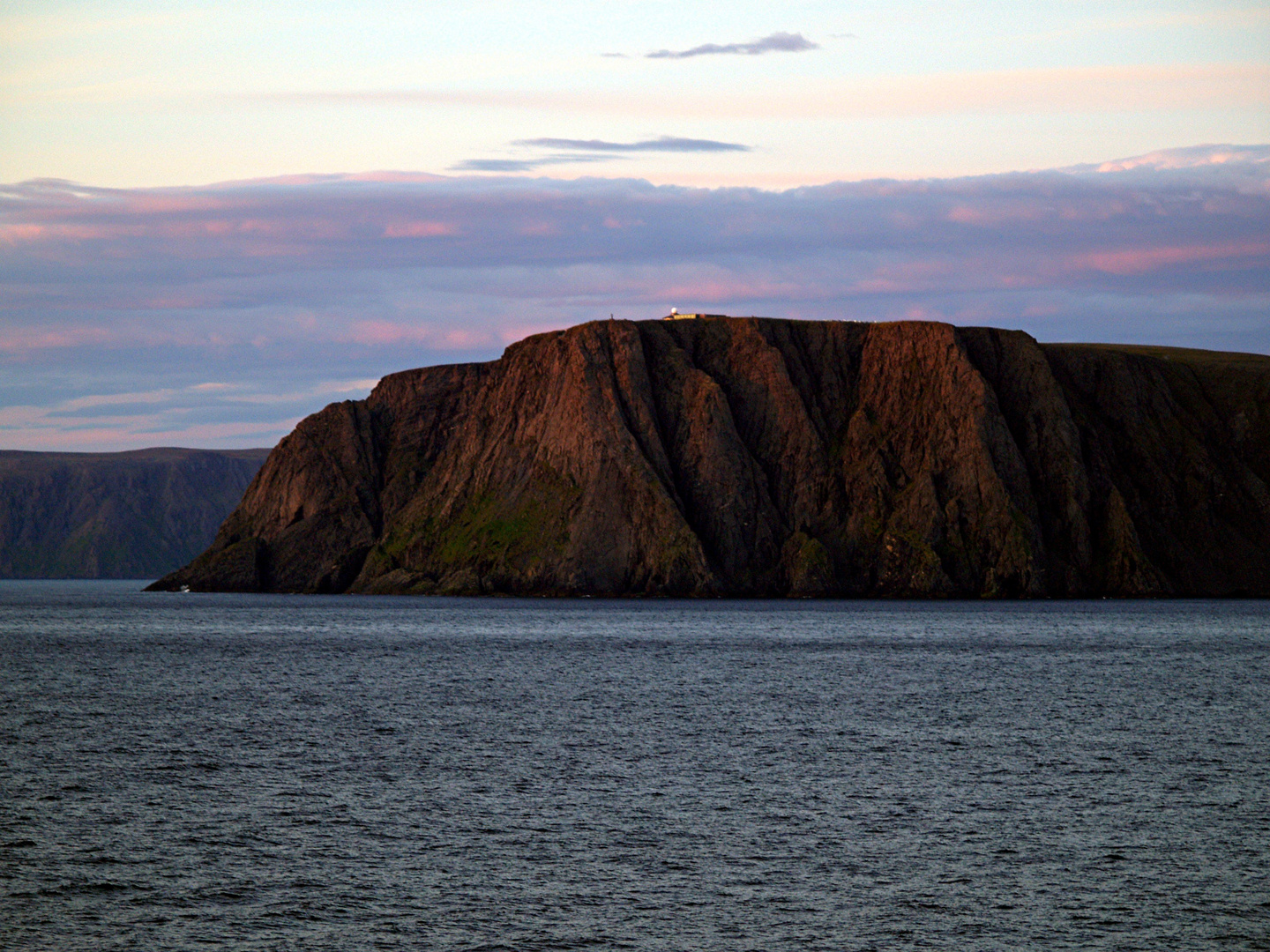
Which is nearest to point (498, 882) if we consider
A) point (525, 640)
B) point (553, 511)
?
point (525, 640)

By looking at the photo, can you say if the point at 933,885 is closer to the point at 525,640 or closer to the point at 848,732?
the point at 848,732

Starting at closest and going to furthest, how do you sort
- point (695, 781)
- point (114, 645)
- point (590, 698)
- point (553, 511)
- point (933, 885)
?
point (933, 885) → point (695, 781) → point (590, 698) → point (114, 645) → point (553, 511)

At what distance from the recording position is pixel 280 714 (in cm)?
6088

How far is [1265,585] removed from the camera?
198250mm

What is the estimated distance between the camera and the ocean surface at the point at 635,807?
27.5 metres

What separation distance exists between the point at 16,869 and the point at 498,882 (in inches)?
428

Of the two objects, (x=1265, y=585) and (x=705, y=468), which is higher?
(x=705, y=468)

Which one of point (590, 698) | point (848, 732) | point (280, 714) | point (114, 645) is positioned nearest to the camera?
point (848, 732)

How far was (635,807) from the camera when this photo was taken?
3872 cm

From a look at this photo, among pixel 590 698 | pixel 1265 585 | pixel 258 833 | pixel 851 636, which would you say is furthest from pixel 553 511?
pixel 258 833

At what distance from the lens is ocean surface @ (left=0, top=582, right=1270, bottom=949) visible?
27.5 m

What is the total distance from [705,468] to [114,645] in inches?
4016

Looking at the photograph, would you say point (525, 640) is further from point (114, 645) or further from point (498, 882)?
point (498, 882)

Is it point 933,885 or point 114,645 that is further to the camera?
point 114,645
